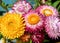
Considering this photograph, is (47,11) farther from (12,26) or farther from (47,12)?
(12,26)

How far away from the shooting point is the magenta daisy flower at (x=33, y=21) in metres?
0.45

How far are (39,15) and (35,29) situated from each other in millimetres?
→ 44

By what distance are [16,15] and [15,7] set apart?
6 cm

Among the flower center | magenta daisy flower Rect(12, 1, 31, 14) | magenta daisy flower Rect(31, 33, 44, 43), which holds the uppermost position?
magenta daisy flower Rect(12, 1, 31, 14)

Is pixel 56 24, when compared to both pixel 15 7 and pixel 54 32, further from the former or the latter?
pixel 15 7

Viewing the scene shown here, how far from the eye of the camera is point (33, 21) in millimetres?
451

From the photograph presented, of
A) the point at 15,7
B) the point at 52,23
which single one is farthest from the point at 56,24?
the point at 15,7

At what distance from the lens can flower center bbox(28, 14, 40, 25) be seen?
1.48 ft

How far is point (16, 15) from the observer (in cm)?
46

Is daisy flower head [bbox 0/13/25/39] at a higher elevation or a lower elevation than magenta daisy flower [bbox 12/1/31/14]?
lower

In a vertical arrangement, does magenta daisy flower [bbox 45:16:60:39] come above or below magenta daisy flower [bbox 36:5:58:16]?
below

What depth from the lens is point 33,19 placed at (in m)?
0.45

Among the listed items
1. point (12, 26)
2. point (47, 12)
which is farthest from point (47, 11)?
point (12, 26)

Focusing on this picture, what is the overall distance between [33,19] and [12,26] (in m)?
0.06
